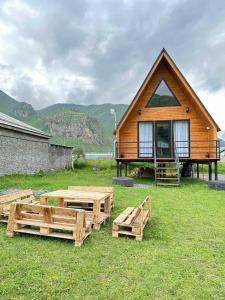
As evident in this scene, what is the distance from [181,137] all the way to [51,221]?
1219 centimetres

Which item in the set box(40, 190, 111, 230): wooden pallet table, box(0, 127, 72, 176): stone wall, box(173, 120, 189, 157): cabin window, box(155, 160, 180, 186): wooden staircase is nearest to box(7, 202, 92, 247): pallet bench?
box(40, 190, 111, 230): wooden pallet table

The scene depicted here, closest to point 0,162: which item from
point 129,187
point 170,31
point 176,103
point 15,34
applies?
point 129,187

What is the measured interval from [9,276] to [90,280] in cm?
129

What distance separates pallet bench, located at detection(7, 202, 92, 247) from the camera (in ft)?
17.2

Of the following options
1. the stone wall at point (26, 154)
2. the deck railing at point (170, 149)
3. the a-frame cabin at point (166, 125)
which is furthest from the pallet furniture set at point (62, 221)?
the stone wall at point (26, 154)

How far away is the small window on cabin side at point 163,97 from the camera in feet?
53.0

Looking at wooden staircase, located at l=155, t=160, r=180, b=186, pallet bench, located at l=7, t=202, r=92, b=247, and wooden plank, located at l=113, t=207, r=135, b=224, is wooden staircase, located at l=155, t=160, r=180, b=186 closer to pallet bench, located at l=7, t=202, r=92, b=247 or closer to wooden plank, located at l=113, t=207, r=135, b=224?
wooden plank, located at l=113, t=207, r=135, b=224

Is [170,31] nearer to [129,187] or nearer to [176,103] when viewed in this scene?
[176,103]

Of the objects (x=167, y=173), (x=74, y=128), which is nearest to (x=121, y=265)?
(x=167, y=173)

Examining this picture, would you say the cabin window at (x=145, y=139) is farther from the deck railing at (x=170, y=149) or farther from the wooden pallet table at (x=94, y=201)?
the wooden pallet table at (x=94, y=201)

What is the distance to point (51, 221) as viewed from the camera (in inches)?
219

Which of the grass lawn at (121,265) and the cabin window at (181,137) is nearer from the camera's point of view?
the grass lawn at (121,265)

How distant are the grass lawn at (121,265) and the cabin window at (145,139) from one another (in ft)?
32.3

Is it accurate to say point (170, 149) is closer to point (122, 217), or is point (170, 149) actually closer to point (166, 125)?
point (166, 125)
